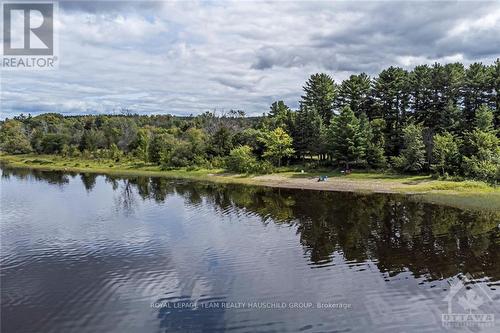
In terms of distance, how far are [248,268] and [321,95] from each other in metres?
59.1

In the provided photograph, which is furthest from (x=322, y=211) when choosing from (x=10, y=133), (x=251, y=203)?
(x=10, y=133)

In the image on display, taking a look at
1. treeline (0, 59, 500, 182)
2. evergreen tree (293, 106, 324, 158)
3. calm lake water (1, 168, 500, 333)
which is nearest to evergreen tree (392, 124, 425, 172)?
treeline (0, 59, 500, 182)

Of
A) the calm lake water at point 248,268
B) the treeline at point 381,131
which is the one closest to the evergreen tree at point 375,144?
the treeline at point 381,131

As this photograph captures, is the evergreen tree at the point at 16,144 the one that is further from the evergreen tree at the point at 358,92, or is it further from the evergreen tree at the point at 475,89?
the evergreen tree at the point at 475,89

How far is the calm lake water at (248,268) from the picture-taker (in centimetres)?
1953

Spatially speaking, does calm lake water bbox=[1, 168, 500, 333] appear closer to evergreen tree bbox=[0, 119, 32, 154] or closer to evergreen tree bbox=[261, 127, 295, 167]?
evergreen tree bbox=[261, 127, 295, 167]

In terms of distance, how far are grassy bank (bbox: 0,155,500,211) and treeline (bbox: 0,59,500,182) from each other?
2930 millimetres

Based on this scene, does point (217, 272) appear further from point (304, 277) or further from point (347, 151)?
point (347, 151)

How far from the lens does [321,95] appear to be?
79875 mm

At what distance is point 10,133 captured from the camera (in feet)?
486

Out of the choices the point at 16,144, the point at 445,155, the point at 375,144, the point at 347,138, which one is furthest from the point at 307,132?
the point at 16,144

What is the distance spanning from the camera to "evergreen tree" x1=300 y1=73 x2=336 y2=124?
7944cm

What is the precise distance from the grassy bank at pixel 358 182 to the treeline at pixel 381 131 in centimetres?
293

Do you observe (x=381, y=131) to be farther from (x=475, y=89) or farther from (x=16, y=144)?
(x=16, y=144)
